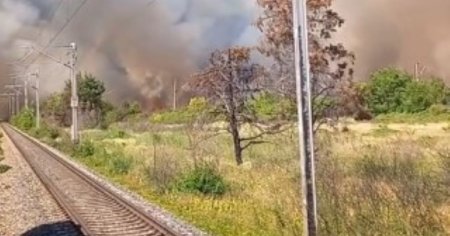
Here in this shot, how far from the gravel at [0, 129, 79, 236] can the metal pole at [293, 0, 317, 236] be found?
501 cm

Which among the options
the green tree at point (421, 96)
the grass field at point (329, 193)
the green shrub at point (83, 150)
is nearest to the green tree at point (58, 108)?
the green tree at point (421, 96)

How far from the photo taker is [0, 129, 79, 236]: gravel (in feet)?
44.2

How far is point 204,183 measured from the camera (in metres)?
18.3

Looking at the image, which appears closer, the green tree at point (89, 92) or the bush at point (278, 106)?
the bush at point (278, 106)

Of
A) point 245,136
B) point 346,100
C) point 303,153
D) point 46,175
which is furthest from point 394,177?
point 245,136

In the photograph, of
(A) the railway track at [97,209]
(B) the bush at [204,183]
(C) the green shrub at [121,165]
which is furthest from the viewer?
(C) the green shrub at [121,165]

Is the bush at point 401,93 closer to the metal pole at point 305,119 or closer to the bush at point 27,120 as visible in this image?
the bush at point 27,120

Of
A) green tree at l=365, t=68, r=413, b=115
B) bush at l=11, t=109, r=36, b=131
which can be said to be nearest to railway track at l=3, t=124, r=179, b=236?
green tree at l=365, t=68, r=413, b=115

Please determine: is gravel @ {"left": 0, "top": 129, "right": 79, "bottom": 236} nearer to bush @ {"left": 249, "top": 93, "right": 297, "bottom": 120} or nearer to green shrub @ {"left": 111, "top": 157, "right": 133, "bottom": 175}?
green shrub @ {"left": 111, "top": 157, "right": 133, "bottom": 175}

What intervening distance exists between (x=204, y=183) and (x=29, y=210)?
4588 millimetres

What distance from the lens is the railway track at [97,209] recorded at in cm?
1286

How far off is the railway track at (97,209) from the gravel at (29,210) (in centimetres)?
25

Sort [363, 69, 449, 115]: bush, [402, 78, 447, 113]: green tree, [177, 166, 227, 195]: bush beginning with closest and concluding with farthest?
[177, 166, 227, 195]: bush
[402, 78, 447, 113]: green tree
[363, 69, 449, 115]: bush

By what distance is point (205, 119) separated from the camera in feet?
95.3
